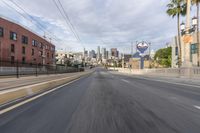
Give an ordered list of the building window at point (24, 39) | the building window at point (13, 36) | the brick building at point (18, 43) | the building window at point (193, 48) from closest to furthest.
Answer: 1. the building window at point (193, 48)
2. the brick building at point (18, 43)
3. the building window at point (13, 36)
4. the building window at point (24, 39)

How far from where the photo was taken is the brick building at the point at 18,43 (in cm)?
4638

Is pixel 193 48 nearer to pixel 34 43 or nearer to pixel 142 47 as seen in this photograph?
pixel 142 47

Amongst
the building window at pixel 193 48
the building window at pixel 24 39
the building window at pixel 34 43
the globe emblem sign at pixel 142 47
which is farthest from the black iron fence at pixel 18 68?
the globe emblem sign at pixel 142 47

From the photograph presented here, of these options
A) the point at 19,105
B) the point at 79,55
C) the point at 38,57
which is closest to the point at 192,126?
the point at 19,105

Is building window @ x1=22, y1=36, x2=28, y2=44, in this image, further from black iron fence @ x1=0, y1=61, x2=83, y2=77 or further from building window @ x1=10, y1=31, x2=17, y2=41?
black iron fence @ x1=0, y1=61, x2=83, y2=77

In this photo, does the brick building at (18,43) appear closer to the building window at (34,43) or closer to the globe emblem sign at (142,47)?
the building window at (34,43)

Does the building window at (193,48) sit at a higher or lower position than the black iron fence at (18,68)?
higher

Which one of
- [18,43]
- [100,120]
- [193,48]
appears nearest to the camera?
[100,120]

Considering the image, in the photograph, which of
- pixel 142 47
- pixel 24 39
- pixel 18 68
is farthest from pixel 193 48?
pixel 24 39

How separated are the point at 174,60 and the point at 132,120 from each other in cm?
5046

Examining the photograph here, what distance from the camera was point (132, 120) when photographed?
5.10 m

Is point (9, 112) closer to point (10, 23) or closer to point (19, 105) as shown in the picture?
point (19, 105)

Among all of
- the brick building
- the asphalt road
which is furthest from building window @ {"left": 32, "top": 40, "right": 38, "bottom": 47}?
the asphalt road

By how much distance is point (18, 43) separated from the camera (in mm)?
53312
